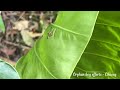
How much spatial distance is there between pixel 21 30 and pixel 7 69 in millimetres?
624

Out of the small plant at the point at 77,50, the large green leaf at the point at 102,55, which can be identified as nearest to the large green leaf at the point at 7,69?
the small plant at the point at 77,50

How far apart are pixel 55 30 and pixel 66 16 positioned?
0.88ft

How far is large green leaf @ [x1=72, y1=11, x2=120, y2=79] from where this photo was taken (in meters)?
3.54

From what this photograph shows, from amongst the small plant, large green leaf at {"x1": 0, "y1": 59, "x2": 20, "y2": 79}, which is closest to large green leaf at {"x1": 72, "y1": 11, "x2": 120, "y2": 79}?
the small plant

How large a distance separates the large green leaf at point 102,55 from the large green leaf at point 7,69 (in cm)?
88

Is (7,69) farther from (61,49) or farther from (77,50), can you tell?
(77,50)

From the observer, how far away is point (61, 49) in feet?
11.8

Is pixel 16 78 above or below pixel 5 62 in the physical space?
below
